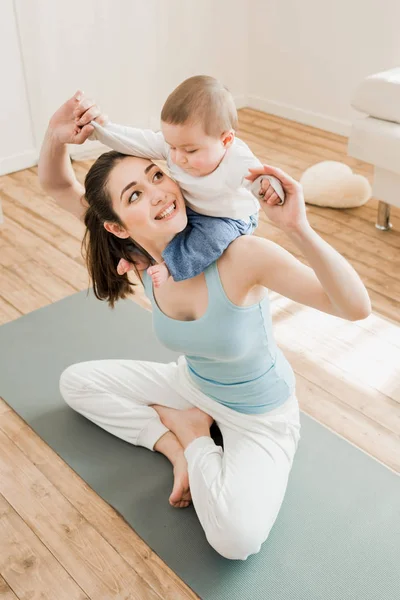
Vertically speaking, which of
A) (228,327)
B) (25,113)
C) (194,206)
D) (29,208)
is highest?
(194,206)

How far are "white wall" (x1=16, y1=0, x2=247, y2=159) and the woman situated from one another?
195 centimetres

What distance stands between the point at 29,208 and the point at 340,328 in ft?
5.24

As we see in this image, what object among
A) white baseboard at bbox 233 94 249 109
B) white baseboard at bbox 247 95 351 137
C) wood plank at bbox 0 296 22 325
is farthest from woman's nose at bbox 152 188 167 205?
white baseboard at bbox 233 94 249 109

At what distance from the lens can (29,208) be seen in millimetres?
3148

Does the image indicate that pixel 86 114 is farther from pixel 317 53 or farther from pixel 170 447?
pixel 317 53

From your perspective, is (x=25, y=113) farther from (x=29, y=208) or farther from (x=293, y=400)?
(x=293, y=400)

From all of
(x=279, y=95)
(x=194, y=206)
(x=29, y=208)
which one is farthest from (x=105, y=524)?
(x=279, y=95)

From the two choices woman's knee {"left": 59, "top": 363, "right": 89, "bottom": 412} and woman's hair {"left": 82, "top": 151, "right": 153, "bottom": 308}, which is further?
woman's knee {"left": 59, "top": 363, "right": 89, "bottom": 412}

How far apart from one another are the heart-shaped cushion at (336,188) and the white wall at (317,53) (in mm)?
783

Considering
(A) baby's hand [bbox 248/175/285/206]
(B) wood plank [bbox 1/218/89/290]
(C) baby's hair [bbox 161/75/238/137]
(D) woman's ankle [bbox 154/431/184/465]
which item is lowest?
(B) wood plank [bbox 1/218/89/290]

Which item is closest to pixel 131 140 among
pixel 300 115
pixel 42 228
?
pixel 42 228

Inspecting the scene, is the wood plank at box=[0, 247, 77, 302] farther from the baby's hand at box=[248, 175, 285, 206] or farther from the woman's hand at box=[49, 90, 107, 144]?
the baby's hand at box=[248, 175, 285, 206]

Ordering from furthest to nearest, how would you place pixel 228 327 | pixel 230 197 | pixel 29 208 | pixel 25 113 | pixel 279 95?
pixel 279 95, pixel 25 113, pixel 29 208, pixel 228 327, pixel 230 197

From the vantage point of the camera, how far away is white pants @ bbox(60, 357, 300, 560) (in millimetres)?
1481
